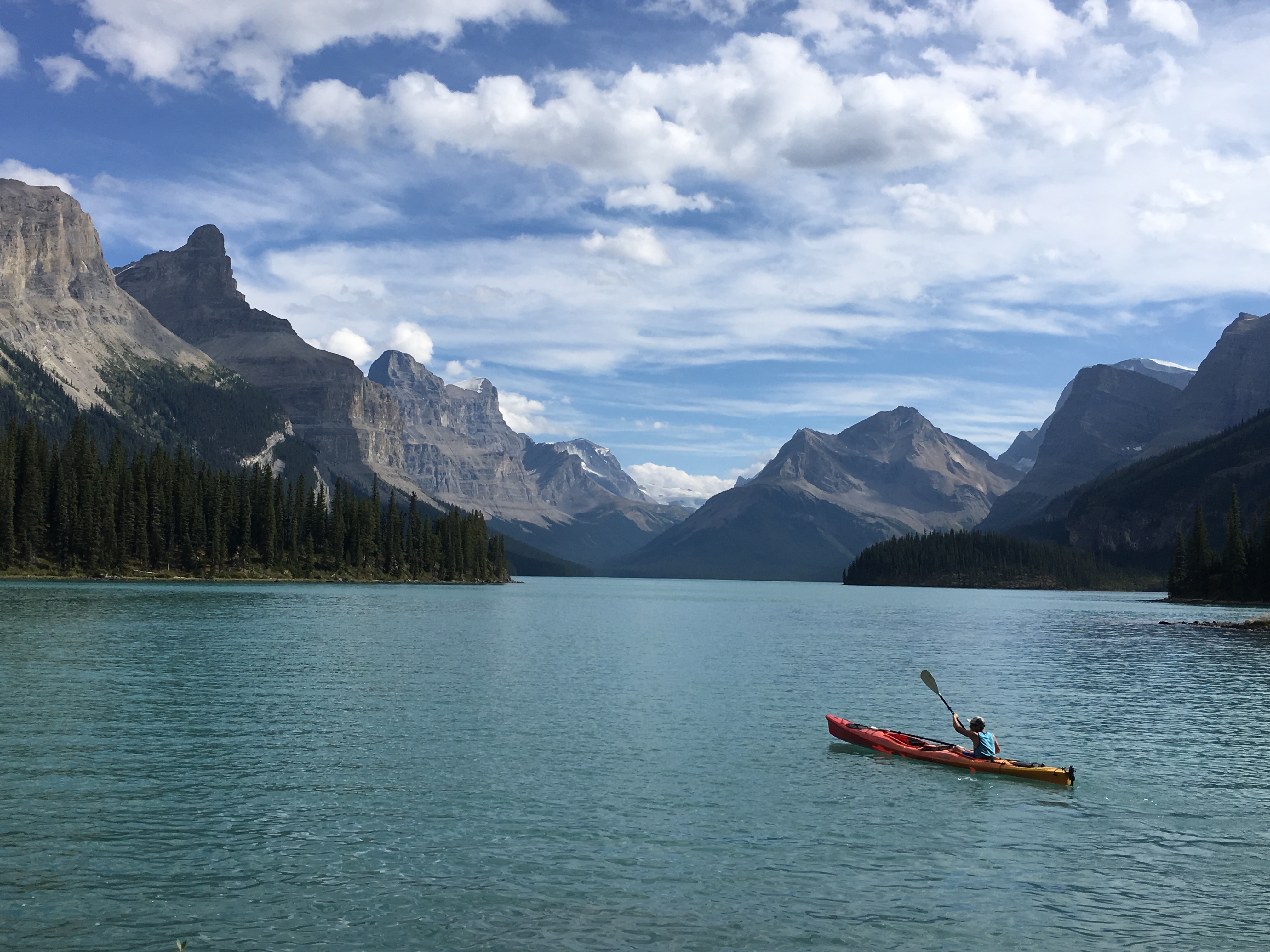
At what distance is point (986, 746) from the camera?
4394 centimetres

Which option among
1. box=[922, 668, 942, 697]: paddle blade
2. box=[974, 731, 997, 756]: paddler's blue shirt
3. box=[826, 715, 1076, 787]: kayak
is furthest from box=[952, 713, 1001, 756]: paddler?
box=[922, 668, 942, 697]: paddle blade

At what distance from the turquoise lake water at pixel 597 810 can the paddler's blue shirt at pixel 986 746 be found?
4.06 ft

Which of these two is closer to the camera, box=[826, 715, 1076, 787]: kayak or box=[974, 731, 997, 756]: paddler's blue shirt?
box=[826, 715, 1076, 787]: kayak

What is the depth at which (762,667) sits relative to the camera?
85000 mm

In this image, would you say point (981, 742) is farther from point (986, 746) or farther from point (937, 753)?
point (937, 753)

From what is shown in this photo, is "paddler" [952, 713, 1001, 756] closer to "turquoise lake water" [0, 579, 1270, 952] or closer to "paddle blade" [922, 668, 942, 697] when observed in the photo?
"turquoise lake water" [0, 579, 1270, 952]

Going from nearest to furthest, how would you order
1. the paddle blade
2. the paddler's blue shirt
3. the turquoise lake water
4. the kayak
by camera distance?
the turquoise lake water
the kayak
the paddler's blue shirt
the paddle blade

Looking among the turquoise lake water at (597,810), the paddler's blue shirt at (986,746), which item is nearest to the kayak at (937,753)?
the paddler's blue shirt at (986,746)

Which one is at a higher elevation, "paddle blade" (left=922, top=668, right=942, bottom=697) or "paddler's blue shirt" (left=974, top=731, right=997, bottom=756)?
"paddle blade" (left=922, top=668, right=942, bottom=697)

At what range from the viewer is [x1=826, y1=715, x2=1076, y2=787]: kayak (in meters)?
41.8

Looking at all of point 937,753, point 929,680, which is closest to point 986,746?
point 937,753

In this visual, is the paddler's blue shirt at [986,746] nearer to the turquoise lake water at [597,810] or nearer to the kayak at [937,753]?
the kayak at [937,753]

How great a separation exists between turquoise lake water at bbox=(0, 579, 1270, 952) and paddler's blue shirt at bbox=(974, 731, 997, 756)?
1.24 metres

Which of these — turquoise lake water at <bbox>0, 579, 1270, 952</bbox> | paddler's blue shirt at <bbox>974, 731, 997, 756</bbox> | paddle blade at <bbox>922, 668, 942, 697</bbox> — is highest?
paddle blade at <bbox>922, 668, 942, 697</bbox>
